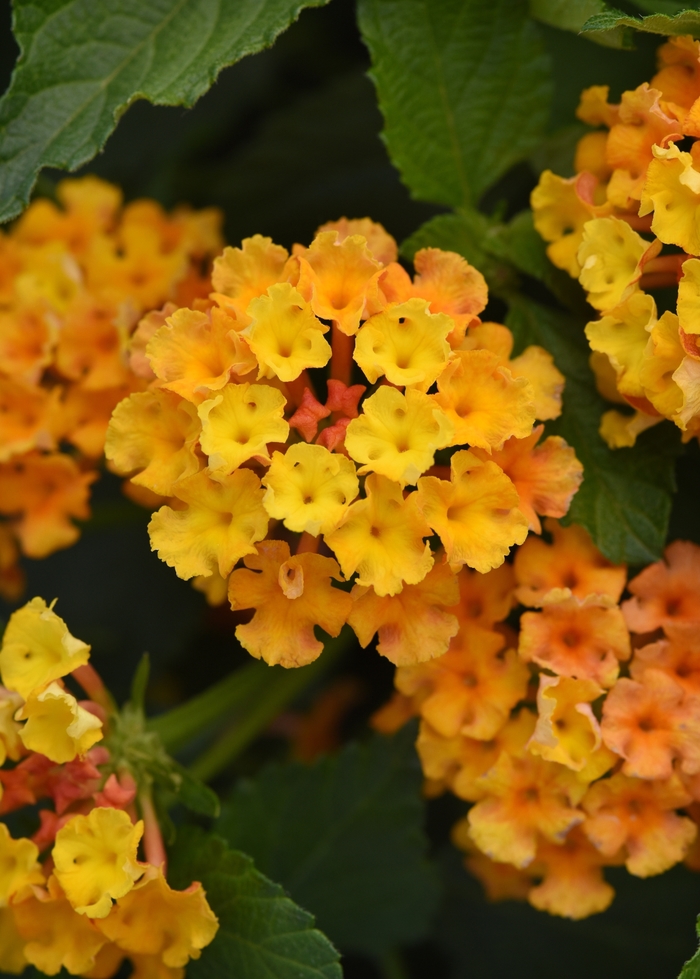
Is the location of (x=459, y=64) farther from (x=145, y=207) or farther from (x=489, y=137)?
(x=145, y=207)

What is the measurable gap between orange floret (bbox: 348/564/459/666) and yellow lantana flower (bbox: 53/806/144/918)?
23cm

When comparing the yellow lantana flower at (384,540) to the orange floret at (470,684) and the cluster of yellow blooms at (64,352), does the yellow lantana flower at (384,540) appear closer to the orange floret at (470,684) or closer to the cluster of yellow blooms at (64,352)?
the orange floret at (470,684)

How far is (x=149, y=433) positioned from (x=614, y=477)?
37cm

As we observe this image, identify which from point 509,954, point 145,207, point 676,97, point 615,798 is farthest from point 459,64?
point 509,954

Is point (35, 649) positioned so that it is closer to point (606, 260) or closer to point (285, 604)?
point (285, 604)

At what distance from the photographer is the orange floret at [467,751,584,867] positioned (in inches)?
33.6

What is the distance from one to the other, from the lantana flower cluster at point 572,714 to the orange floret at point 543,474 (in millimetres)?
60

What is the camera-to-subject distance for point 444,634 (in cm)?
80

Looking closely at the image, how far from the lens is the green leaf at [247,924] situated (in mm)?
837

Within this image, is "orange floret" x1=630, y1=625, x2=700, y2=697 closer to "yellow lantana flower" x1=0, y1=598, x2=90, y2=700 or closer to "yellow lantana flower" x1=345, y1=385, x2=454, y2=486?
"yellow lantana flower" x1=345, y1=385, x2=454, y2=486

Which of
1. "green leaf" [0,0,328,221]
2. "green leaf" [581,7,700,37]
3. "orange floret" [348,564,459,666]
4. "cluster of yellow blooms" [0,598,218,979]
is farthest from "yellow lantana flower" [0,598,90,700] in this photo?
"green leaf" [581,7,700,37]

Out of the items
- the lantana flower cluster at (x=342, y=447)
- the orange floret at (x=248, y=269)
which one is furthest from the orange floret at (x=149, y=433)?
the orange floret at (x=248, y=269)

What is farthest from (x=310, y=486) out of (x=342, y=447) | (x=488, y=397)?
(x=488, y=397)

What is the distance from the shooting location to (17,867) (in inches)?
33.8
